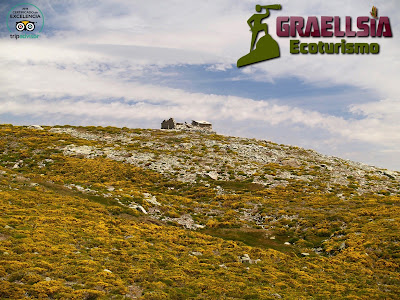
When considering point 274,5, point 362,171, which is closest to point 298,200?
point 362,171

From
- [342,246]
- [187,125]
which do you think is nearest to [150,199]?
[342,246]

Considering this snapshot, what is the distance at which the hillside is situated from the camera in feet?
69.1

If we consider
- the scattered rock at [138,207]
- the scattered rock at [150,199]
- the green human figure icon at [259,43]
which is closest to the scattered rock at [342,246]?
the scattered rock at [138,207]

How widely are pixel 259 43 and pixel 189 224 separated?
41.0 metres

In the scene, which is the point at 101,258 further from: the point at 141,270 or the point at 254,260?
the point at 254,260

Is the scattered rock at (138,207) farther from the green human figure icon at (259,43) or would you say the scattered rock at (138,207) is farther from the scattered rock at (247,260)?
the green human figure icon at (259,43)

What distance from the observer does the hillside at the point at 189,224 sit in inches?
829

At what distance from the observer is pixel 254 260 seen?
28.6m

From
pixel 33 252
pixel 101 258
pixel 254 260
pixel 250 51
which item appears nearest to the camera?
pixel 33 252

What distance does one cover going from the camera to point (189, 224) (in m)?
38.9

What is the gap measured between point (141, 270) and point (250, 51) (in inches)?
1993

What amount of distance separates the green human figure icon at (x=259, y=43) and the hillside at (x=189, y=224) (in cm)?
2349

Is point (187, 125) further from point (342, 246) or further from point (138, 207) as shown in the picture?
point (342, 246)

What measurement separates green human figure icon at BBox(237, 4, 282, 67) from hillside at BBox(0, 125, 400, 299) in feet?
77.1
